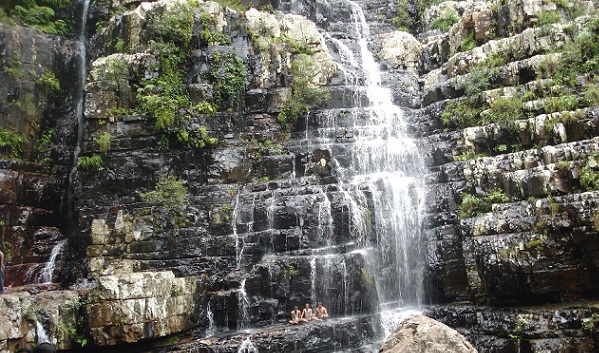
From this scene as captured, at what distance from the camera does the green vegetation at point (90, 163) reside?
16.0m

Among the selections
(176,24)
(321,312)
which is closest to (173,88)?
(176,24)

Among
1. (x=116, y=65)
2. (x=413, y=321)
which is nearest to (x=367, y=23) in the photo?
(x=116, y=65)

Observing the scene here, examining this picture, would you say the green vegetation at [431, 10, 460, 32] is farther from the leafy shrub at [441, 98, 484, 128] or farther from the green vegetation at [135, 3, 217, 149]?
the green vegetation at [135, 3, 217, 149]

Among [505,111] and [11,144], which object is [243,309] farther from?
[11,144]

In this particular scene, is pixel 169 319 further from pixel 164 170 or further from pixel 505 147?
pixel 505 147

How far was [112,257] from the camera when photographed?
15.0m

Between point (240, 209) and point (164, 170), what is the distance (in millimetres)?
3269

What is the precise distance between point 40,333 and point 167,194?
5.99 metres

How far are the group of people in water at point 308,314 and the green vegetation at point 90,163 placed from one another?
868cm

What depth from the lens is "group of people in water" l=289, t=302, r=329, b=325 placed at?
1291 cm

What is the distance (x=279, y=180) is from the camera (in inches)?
645

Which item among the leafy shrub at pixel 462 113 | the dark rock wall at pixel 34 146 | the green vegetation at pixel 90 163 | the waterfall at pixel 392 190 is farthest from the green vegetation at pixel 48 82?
the leafy shrub at pixel 462 113

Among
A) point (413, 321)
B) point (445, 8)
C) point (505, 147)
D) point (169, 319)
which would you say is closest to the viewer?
point (413, 321)

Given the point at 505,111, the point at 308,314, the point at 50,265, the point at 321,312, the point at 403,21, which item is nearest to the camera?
the point at 308,314
